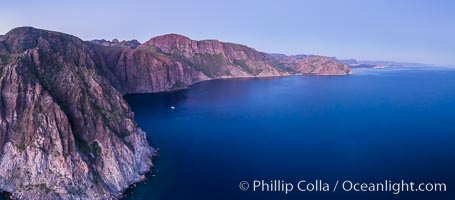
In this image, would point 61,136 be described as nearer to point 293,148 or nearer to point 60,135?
point 60,135

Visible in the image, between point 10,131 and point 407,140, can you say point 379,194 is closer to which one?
point 407,140
